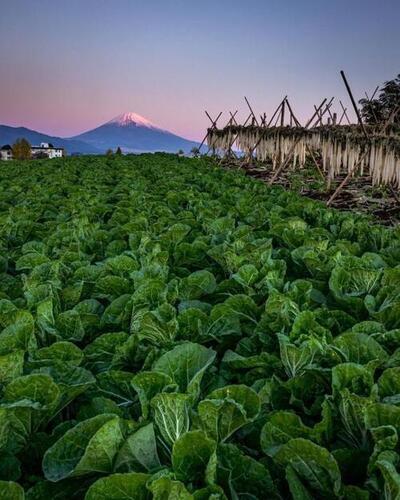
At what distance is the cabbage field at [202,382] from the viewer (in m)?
1.30

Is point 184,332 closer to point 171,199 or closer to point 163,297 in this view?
point 163,297

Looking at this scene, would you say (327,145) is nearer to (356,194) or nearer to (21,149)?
(356,194)

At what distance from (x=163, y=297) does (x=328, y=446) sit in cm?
114

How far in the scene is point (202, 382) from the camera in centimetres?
193

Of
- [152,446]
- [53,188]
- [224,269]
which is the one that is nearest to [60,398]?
[152,446]

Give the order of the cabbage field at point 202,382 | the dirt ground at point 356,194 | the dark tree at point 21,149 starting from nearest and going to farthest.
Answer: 1. the cabbage field at point 202,382
2. the dirt ground at point 356,194
3. the dark tree at point 21,149

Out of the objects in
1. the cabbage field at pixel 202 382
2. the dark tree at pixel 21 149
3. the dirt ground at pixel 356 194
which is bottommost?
the cabbage field at pixel 202 382

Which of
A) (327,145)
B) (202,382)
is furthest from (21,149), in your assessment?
(202,382)

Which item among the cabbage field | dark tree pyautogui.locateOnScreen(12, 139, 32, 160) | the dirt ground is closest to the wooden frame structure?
the dirt ground

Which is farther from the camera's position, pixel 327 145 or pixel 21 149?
pixel 21 149

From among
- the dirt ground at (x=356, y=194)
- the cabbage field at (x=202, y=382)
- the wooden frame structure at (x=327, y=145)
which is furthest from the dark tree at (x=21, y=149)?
the cabbage field at (x=202, y=382)

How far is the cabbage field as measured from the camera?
1.30 metres

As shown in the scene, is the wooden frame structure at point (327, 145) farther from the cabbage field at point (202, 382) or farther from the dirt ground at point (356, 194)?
the cabbage field at point (202, 382)

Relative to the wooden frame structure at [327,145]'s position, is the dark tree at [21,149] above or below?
above
